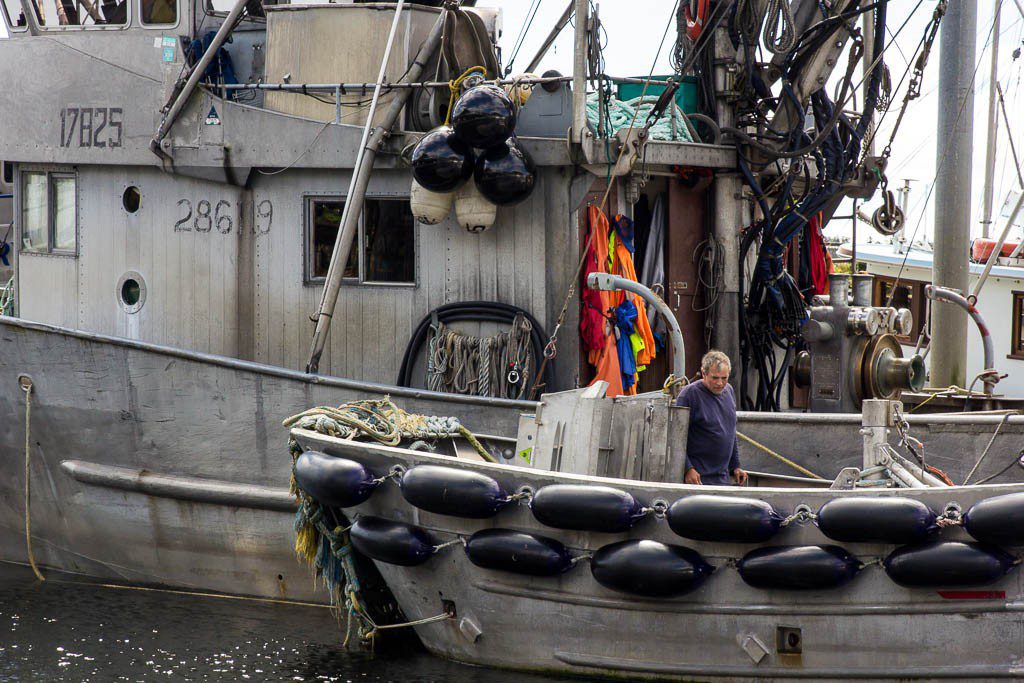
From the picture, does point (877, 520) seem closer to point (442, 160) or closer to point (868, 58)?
point (442, 160)

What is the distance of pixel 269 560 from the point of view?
8.42 m

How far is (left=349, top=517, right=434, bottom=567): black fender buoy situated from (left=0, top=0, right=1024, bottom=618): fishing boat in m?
1.26

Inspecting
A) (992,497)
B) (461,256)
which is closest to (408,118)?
(461,256)

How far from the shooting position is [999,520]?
5.74 metres

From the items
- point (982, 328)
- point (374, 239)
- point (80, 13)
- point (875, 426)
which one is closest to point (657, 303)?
point (875, 426)

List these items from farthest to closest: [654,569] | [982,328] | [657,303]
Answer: [982,328]
[657,303]
[654,569]

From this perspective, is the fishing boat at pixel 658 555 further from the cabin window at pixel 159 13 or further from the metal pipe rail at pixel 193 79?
the cabin window at pixel 159 13

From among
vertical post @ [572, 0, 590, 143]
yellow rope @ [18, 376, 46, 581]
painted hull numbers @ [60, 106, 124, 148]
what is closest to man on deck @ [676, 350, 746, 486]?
vertical post @ [572, 0, 590, 143]

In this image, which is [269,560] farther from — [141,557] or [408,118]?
[408,118]

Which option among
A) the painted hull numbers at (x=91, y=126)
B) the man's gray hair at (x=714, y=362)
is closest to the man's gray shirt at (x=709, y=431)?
the man's gray hair at (x=714, y=362)

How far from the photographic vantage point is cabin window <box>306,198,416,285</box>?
8992mm

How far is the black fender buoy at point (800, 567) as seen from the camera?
6.01m

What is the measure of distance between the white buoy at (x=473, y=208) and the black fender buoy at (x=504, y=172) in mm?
120

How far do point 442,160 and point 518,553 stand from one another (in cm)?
274
